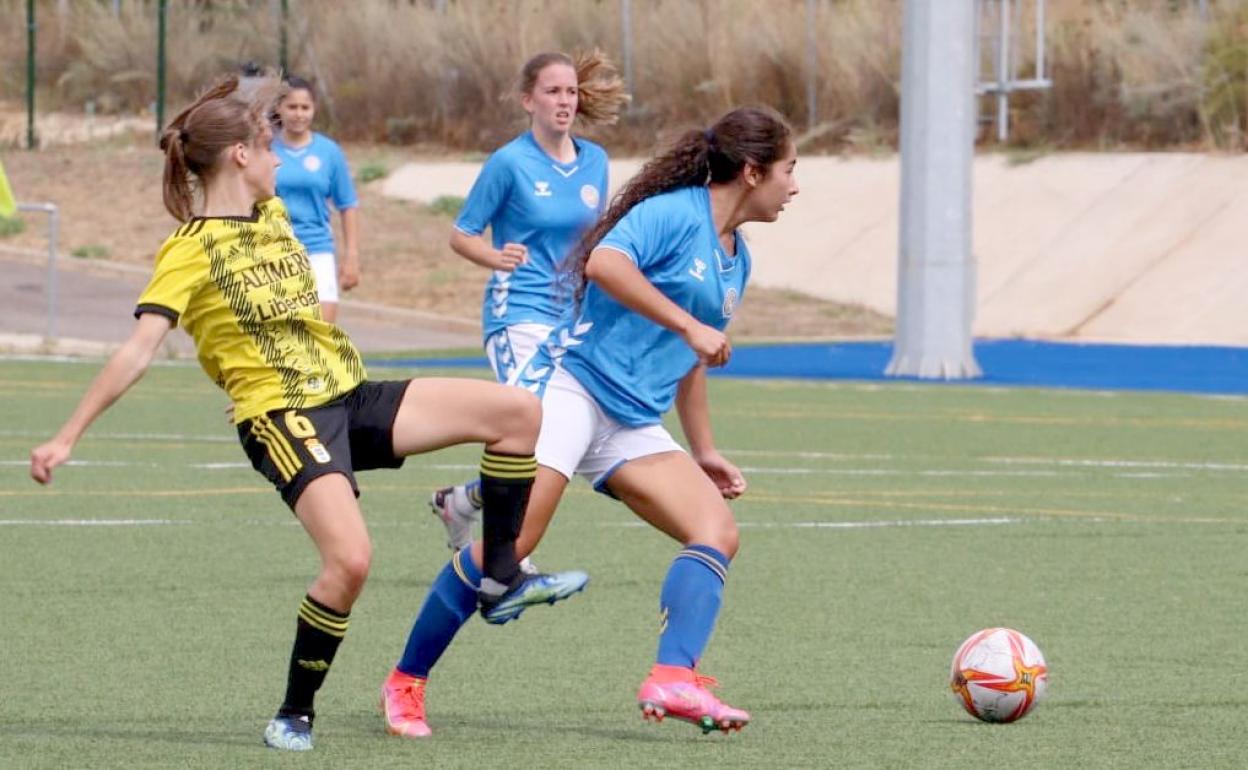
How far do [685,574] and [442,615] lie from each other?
0.68 metres

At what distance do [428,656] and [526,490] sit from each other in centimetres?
56

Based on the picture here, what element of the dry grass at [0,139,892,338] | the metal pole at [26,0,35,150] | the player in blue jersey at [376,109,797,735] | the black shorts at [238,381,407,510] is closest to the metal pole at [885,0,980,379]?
the dry grass at [0,139,892,338]

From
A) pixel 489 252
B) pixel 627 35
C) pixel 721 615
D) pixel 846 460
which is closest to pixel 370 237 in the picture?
pixel 627 35

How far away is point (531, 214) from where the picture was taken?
11.2 metres

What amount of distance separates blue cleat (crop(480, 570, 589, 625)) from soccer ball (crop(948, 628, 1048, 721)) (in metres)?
1.13

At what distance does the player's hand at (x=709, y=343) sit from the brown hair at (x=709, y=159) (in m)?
0.51

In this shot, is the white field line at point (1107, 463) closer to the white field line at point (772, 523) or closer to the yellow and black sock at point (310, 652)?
the white field line at point (772, 523)

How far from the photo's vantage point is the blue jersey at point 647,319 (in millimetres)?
7035

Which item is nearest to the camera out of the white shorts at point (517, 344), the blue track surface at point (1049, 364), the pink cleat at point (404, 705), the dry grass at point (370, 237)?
the pink cleat at point (404, 705)

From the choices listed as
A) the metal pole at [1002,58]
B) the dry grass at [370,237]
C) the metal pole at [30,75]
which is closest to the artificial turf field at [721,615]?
the metal pole at [1002,58]

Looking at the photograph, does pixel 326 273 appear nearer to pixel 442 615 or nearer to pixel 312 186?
pixel 312 186

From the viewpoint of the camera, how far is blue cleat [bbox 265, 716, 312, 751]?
655 cm

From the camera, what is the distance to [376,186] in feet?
123

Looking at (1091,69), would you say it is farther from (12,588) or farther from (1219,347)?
(12,588)
